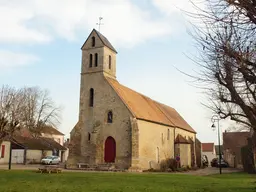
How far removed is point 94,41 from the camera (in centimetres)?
3631

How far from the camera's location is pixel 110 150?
32.4 m

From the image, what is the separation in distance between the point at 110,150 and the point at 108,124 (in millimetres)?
2845

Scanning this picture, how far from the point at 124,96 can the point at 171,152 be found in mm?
11308

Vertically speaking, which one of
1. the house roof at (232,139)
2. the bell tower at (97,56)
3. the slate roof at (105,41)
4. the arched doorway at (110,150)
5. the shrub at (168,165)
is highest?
the slate roof at (105,41)

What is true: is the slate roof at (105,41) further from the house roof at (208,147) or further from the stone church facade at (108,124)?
the house roof at (208,147)

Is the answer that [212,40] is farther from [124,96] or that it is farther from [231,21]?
[124,96]

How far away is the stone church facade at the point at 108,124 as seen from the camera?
31.4 meters

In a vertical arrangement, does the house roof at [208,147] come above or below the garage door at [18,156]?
above

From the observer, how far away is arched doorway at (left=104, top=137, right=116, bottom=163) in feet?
105

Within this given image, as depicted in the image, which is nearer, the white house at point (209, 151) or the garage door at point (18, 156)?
the garage door at point (18, 156)

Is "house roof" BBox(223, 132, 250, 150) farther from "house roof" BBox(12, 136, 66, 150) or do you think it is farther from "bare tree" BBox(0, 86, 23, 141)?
"bare tree" BBox(0, 86, 23, 141)

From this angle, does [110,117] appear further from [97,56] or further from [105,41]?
[105,41]

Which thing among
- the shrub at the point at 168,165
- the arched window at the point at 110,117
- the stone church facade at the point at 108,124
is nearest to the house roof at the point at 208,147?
the shrub at the point at 168,165

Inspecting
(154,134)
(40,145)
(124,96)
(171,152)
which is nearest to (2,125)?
(124,96)
